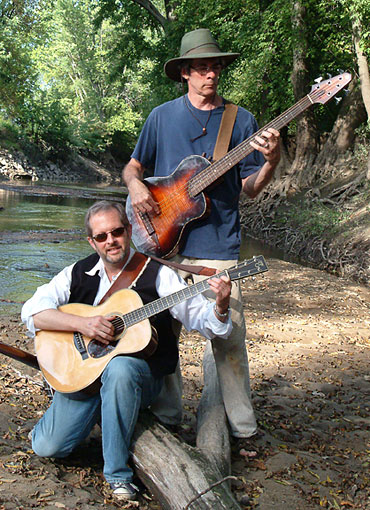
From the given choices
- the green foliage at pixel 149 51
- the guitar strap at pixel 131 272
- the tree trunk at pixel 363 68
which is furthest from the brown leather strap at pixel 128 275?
the tree trunk at pixel 363 68

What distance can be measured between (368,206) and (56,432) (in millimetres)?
10750

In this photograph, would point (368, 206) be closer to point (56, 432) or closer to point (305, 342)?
point (305, 342)

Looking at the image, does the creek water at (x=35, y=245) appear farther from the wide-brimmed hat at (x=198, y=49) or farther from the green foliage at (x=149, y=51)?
the green foliage at (x=149, y=51)

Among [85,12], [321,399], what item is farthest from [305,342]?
[85,12]

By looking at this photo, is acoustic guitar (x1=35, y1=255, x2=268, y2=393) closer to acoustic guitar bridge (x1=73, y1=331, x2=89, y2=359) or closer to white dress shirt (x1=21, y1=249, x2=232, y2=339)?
acoustic guitar bridge (x1=73, y1=331, x2=89, y2=359)

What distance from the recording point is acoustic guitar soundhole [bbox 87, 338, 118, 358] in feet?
11.0

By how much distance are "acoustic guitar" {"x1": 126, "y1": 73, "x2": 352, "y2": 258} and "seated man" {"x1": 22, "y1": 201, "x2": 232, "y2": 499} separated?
40cm

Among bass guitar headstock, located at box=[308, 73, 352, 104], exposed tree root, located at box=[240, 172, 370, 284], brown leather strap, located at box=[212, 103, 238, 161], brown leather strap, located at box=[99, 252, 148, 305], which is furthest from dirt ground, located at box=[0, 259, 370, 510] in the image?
exposed tree root, located at box=[240, 172, 370, 284]

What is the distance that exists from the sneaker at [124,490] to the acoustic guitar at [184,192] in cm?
149

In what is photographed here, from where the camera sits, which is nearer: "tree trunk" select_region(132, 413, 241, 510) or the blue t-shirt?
"tree trunk" select_region(132, 413, 241, 510)

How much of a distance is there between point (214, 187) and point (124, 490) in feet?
6.38

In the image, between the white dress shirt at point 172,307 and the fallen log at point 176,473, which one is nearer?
the fallen log at point 176,473

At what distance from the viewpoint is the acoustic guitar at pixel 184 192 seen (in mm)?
3824

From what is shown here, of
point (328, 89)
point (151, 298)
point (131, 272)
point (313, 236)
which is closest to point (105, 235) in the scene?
point (131, 272)
